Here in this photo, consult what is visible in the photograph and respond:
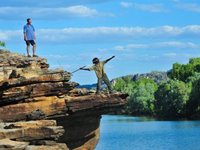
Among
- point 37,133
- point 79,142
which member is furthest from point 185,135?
point 37,133

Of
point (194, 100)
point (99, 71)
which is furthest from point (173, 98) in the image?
point (99, 71)

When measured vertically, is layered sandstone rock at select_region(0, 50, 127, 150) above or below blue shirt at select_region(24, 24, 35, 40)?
below

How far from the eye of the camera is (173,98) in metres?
158

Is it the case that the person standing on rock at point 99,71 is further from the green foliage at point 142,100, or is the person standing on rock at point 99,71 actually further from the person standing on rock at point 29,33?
the green foliage at point 142,100

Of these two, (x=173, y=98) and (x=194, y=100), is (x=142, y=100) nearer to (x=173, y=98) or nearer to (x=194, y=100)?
(x=173, y=98)

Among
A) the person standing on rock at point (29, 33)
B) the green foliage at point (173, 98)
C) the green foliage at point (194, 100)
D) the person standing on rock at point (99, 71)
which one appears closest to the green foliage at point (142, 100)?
the green foliage at point (173, 98)

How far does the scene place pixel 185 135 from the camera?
9494 centimetres

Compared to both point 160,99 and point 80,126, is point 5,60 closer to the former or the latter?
point 80,126

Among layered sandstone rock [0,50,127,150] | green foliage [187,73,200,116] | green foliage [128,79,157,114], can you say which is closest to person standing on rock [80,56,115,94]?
layered sandstone rock [0,50,127,150]

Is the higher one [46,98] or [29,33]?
[29,33]

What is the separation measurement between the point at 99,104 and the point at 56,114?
2.33 meters

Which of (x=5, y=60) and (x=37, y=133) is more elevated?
(x=5, y=60)

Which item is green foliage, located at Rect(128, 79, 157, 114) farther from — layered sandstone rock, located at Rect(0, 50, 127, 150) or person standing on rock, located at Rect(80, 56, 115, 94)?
layered sandstone rock, located at Rect(0, 50, 127, 150)

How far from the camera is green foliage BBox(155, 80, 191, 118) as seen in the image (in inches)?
6097
